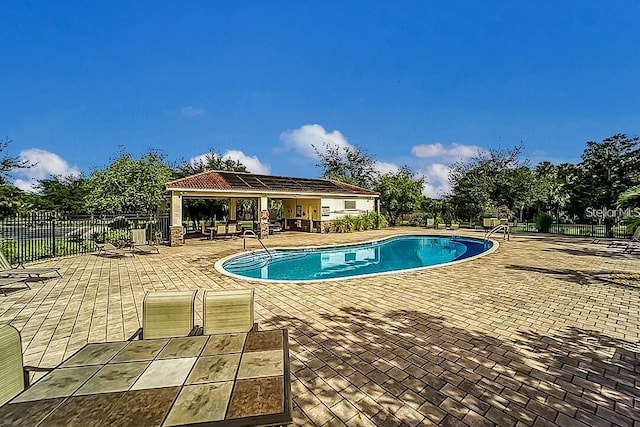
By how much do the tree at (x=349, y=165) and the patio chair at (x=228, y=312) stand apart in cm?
3266

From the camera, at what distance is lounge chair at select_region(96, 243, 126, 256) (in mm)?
11366

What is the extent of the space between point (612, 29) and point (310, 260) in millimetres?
17717

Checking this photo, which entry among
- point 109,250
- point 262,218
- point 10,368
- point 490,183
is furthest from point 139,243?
point 490,183

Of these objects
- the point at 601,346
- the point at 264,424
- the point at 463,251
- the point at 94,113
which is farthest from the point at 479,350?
the point at 94,113

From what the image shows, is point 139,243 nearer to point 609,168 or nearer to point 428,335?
point 428,335

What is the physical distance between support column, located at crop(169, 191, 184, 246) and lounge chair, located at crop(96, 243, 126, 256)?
8.68 ft

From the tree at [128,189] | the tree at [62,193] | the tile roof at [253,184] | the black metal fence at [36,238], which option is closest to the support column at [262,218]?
the tile roof at [253,184]

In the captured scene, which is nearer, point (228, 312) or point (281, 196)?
point (228, 312)

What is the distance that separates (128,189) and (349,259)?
14290mm

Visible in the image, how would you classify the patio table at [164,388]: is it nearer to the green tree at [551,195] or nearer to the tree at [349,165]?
the green tree at [551,195]

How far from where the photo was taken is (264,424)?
5.32 feet

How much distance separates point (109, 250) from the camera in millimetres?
11523

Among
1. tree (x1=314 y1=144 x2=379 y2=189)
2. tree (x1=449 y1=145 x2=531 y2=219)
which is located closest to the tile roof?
tree (x1=449 y1=145 x2=531 y2=219)

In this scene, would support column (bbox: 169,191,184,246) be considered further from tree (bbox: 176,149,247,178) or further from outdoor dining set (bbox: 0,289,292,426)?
tree (bbox: 176,149,247,178)
